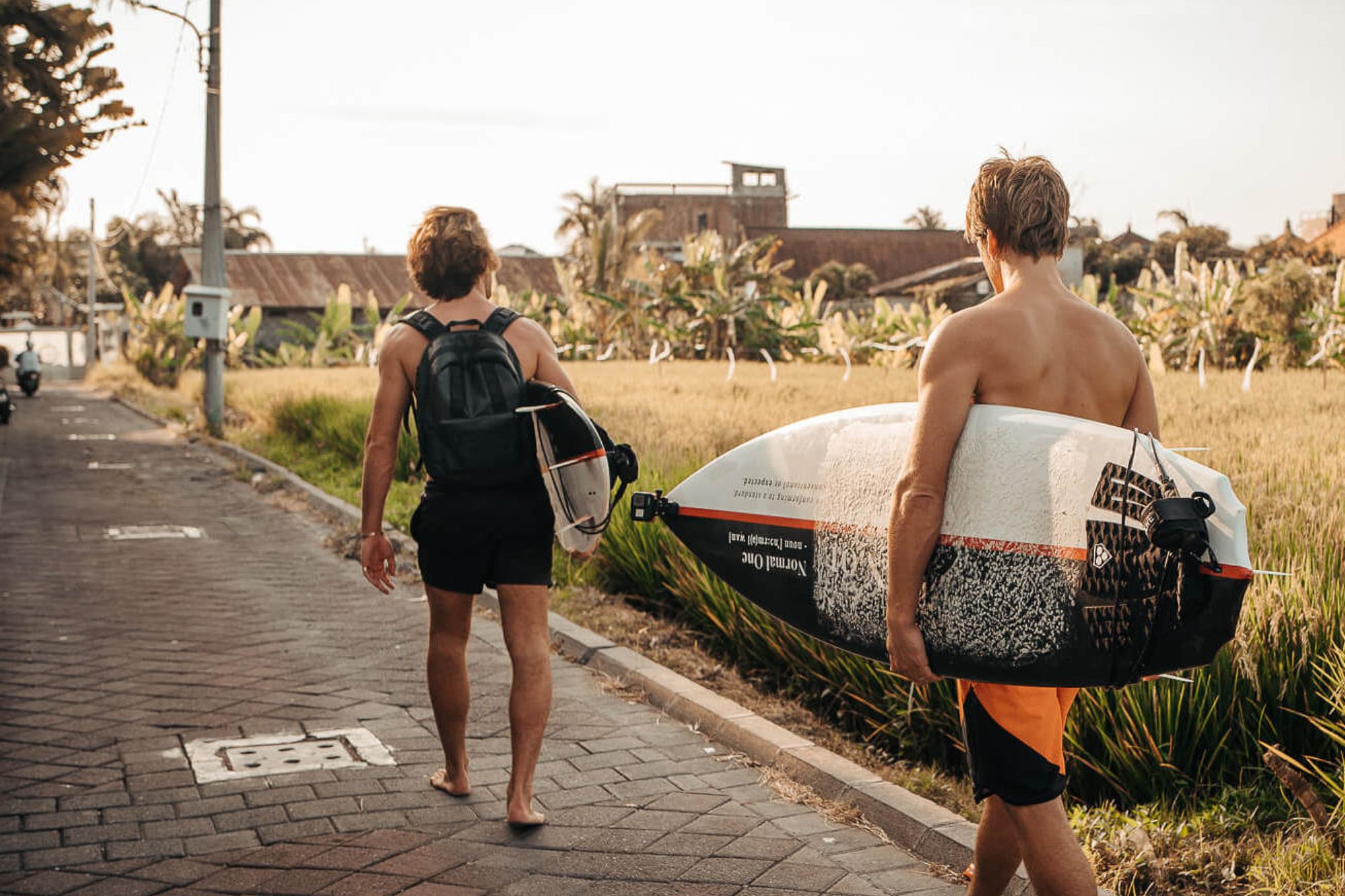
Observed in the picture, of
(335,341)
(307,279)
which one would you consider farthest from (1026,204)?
(307,279)

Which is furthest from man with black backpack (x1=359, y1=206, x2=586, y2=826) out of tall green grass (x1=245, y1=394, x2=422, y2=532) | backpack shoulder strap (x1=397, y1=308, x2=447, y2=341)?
tall green grass (x1=245, y1=394, x2=422, y2=532)

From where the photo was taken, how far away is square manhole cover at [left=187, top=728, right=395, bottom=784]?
4945 millimetres

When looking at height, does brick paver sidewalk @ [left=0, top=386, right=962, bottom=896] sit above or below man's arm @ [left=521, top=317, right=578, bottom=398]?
below

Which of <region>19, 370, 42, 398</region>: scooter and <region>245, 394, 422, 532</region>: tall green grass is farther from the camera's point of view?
<region>19, 370, 42, 398</region>: scooter

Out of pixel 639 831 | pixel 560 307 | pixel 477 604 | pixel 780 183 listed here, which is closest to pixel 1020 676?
pixel 639 831

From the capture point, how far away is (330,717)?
5688 mm

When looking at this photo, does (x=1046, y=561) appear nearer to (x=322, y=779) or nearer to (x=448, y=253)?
(x=448, y=253)

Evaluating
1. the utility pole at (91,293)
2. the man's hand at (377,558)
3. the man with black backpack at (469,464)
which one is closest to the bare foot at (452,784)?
the man with black backpack at (469,464)

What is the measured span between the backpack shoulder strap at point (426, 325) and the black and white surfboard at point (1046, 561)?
1633 millimetres

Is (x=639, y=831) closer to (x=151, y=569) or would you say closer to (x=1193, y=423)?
(x=1193, y=423)

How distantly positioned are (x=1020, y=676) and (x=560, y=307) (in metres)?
30.4

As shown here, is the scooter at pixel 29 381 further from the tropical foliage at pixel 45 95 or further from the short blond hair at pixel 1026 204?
the short blond hair at pixel 1026 204

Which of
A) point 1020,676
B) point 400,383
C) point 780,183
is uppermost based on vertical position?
point 780,183

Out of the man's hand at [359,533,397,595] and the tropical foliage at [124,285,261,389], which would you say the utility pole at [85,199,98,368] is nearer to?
the tropical foliage at [124,285,261,389]
